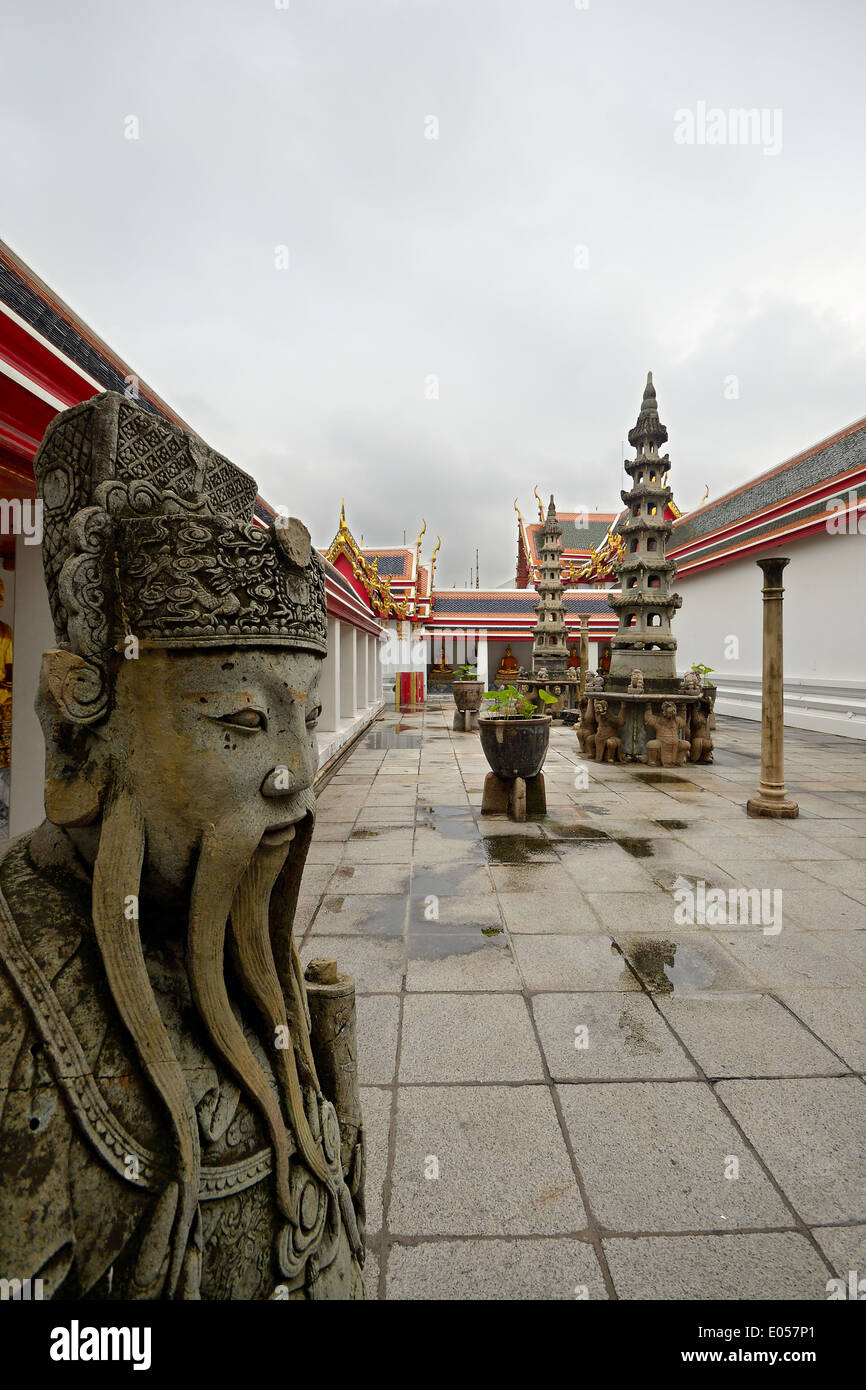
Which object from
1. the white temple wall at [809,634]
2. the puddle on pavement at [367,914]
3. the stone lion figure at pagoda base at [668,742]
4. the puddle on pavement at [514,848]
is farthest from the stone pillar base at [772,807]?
the white temple wall at [809,634]

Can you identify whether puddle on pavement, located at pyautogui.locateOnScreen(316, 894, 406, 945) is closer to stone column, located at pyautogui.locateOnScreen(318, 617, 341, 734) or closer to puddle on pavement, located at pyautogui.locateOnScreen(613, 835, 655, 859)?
puddle on pavement, located at pyautogui.locateOnScreen(613, 835, 655, 859)

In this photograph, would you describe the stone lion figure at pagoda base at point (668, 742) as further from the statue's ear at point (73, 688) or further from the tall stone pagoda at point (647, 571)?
the statue's ear at point (73, 688)

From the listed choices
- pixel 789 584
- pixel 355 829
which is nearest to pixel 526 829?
pixel 355 829

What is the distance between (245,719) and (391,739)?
12489 millimetres

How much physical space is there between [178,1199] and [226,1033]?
250 mm

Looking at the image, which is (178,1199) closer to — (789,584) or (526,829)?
(526,829)

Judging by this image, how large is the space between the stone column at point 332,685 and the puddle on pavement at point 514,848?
5579 millimetres

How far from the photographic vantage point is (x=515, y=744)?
264 inches

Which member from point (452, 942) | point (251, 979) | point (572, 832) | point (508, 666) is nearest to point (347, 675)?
point (572, 832)

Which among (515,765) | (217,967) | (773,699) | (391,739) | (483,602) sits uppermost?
(483,602)

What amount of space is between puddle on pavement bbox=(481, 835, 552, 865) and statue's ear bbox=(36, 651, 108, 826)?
442 centimetres

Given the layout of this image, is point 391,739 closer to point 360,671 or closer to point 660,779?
point 360,671

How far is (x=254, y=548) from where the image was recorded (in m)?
1.24
